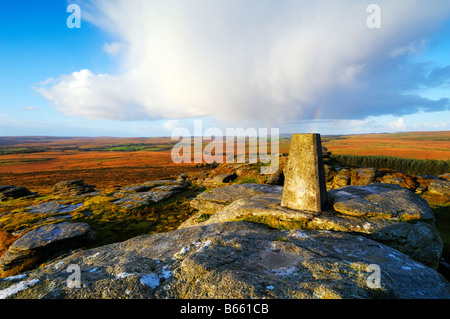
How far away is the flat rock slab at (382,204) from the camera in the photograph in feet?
27.6

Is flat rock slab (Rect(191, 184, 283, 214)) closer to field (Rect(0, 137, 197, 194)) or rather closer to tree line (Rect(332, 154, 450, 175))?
field (Rect(0, 137, 197, 194))

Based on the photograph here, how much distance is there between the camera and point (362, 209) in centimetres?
842

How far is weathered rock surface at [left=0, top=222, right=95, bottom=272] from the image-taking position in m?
10.1

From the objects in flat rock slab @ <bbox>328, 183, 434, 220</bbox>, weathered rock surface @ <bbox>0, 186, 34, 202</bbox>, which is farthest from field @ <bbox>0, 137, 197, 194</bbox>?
flat rock slab @ <bbox>328, 183, 434, 220</bbox>

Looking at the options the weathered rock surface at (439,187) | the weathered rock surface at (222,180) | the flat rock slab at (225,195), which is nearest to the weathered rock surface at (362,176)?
the weathered rock surface at (439,187)

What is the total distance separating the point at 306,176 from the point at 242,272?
5851 mm

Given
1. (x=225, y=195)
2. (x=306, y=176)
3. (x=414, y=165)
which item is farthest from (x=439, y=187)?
(x=414, y=165)

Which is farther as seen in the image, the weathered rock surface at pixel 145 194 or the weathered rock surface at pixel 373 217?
the weathered rock surface at pixel 145 194

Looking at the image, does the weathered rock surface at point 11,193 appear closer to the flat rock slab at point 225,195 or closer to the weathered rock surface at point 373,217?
the flat rock slab at point 225,195

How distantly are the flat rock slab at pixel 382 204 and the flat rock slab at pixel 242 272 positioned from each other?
7.92 feet

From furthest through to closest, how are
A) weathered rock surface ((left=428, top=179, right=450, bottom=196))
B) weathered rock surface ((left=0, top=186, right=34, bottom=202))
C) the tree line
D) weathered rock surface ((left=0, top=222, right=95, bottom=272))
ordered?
the tree line → weathered rock surface ((left=0, top=186, right=34, bottom=202)) → weathered rock surface ((left=428, top=179, right=450, bottom=196)) → weathered rock surface ((left=0, top=222, right=95, bottom=272))
